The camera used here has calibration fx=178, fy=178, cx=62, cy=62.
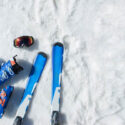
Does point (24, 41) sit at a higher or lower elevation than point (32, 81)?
higher

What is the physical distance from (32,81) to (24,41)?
44cm

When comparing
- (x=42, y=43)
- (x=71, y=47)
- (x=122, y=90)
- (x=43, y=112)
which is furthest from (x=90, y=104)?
(x=42, y=43)

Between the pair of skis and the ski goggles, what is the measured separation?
167 mm

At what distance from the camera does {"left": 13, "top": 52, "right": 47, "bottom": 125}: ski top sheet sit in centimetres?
193

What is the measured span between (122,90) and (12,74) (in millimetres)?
1129

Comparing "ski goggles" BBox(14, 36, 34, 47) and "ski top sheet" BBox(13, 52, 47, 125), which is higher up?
"ski goggles" BBox(14, 36, 34, 47)

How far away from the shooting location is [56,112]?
1855 millimetres

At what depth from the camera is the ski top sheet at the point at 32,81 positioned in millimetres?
1932

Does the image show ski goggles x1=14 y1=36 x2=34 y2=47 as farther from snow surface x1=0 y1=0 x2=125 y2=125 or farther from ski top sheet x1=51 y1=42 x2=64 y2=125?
ski top sheet x1=51 y1=42 x2=64 y2=125

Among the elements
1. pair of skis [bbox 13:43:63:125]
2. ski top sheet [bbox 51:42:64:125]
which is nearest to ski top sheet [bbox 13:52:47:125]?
pair of skis [bbox 13:43:63:125]

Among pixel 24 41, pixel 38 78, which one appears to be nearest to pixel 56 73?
pixel 38 78

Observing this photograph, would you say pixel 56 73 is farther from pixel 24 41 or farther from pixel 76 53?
pixel 24 41

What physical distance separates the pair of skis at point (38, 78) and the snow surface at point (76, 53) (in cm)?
5

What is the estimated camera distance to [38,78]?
1946 millimetres
